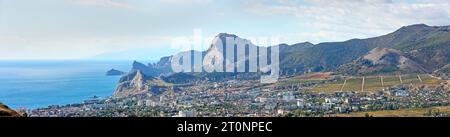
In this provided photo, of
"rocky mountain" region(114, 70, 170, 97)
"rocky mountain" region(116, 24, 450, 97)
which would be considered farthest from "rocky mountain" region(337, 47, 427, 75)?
"rocky mountain" region(114, 70, 170, 97)

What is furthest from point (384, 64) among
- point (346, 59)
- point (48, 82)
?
point (48, 82)

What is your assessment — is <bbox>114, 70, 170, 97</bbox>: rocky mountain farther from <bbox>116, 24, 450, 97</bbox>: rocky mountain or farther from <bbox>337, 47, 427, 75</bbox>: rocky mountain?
<bbox>337, 47, 427, 75</bbox>: rocky mountain

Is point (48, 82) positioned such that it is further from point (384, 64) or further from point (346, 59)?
point (384, 64)

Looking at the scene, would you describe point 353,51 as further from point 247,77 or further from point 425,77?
point 247,77

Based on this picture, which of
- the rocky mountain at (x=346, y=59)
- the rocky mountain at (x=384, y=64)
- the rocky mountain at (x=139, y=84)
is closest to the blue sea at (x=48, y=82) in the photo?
the rocky mountain at (x=139, y=84)
